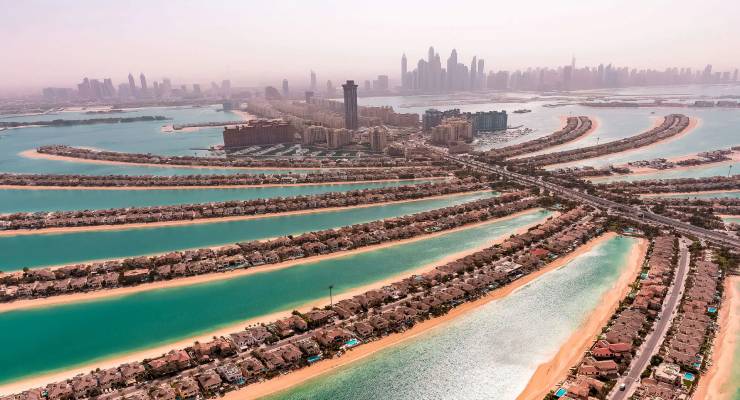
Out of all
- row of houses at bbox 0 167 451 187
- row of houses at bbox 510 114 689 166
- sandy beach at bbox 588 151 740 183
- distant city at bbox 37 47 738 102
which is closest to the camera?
row of houses at bbox 0 167 451 187

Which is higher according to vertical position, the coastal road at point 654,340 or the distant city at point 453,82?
the distant city at point 453,82

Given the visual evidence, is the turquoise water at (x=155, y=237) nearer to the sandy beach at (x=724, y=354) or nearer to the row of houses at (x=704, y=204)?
the row of houses at (x=704, y=204)

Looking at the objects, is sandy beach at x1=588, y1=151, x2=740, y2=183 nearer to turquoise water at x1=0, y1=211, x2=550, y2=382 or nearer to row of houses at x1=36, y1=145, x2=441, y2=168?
row of houses at x1=36, y1=145, x2=441, y2=168

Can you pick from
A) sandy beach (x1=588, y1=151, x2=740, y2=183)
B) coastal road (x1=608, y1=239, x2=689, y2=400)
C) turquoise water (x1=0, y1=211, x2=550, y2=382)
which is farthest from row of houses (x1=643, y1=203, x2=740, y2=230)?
turquoise water (x1=0, y1=211, x2=550, y2=382)

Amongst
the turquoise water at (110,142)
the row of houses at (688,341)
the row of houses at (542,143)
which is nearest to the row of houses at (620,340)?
the row of houses at (688,341)

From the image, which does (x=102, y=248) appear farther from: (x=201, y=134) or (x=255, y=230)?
(x=201, y=134)

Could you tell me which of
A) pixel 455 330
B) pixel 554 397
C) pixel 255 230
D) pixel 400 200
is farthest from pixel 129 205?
pixel 554 397
